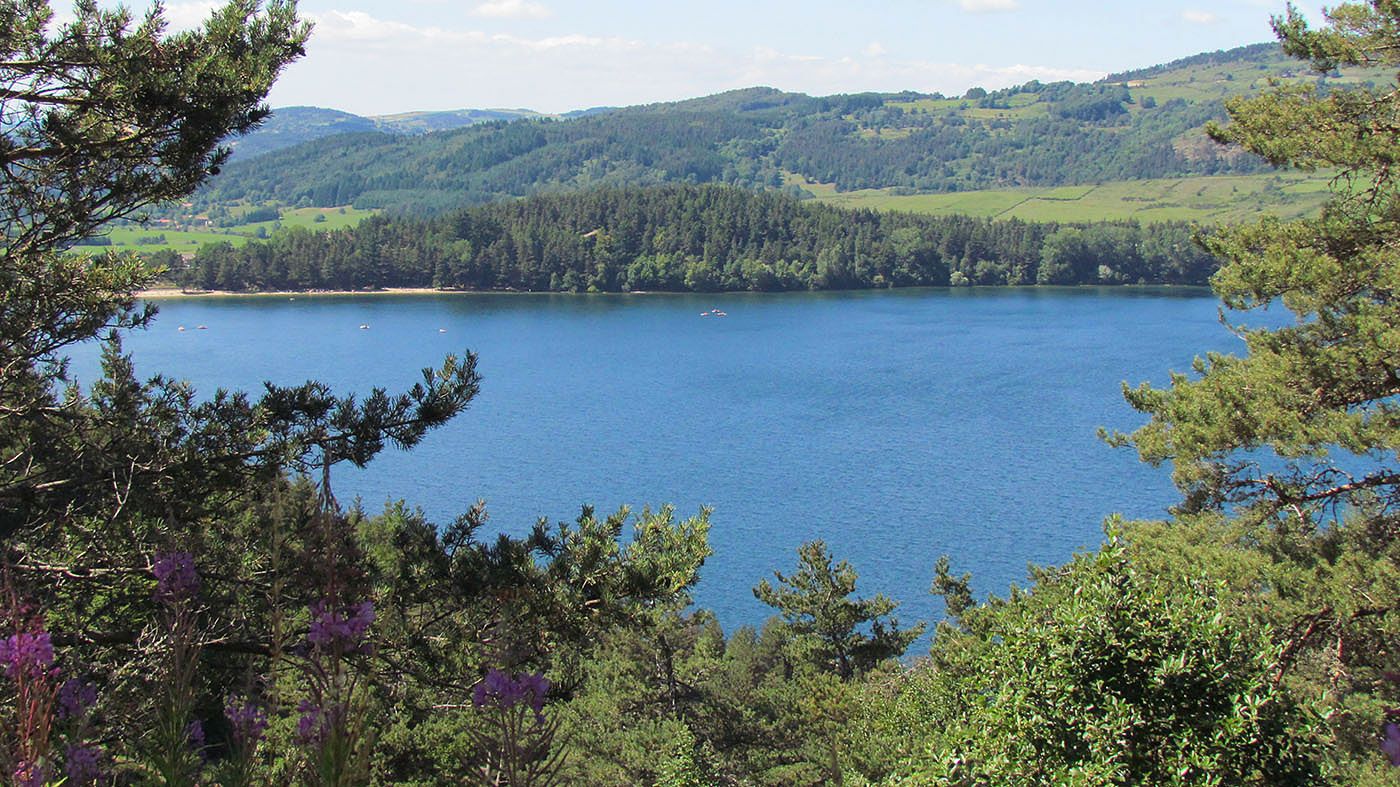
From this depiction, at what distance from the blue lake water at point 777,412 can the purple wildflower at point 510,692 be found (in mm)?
12849

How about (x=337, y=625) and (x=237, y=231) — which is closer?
(x=337, y=625)

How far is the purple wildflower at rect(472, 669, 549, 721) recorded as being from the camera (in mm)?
2535

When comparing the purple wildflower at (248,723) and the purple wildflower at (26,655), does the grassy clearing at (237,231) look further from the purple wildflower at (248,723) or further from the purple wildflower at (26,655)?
the purple wildflower at (248,723)

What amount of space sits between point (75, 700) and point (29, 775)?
0.48 meters

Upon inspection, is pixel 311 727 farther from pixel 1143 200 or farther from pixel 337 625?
pixel 1143 200

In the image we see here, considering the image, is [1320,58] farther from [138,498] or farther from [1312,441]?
[138,498]

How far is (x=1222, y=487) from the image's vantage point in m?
11.8

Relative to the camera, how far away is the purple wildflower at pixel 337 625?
228 centimetres

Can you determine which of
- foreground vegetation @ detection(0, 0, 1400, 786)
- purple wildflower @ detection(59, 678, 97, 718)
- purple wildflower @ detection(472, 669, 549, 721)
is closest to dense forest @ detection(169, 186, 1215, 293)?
foreground vegetation @ detection(0, 0, 1400, 786)

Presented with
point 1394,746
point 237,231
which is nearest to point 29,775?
point 1394,746

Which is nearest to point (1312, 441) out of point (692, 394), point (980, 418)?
→ point (980, 418)

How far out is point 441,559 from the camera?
22.5 feet

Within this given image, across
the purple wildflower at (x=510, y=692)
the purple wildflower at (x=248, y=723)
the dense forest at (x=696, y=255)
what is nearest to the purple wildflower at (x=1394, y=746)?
the purple wildflower at (x=510, y=692)

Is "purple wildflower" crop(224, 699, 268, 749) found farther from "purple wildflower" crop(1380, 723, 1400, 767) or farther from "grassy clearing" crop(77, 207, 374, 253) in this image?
"grassy clearing" crop(77, 207, 374, 253)
